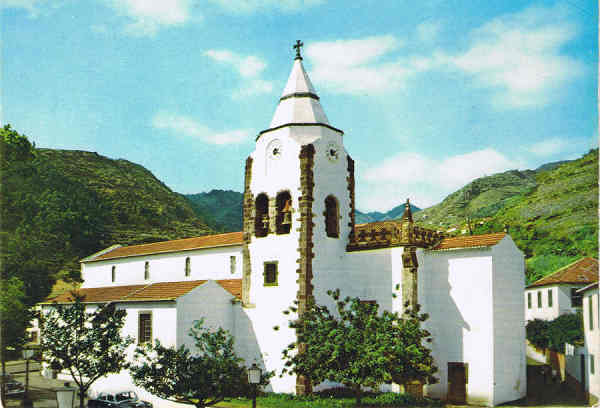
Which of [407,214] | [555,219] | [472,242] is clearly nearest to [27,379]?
[407,214]

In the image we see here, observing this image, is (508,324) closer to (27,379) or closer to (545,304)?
(545,304)

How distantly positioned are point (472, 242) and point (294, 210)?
9.41m

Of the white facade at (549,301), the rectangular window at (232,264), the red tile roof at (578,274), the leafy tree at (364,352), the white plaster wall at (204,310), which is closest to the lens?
the leafy tree at (364,352)

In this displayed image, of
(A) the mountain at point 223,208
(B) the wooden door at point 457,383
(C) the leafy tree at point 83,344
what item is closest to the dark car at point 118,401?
(C) the leafy tree at point 83,344

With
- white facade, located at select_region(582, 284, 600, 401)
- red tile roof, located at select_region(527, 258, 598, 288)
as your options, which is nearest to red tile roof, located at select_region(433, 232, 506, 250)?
white facade, located at select_region(582, 284, 600, 401)

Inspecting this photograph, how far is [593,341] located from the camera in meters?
24.7

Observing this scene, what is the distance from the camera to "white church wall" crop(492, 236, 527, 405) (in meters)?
26.5

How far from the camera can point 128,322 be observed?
31391mm

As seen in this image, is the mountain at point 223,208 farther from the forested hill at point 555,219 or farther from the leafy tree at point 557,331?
the leafy tree at point 557,331

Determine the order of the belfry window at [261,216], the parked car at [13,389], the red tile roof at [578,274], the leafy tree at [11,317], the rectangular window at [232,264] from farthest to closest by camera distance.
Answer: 1. the rectangular window at [232,264]
2. the leafy tree at [11,317]
3. the red tile roof at [578,274]
4. the parked car at [13,389]
5. the belfry window at [261,216]

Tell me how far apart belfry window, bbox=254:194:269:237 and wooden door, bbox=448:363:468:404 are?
40.0 ft

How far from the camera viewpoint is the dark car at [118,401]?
25.1 meters

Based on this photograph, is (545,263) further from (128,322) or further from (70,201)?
(70,201)

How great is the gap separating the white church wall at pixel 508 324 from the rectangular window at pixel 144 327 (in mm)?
18428
